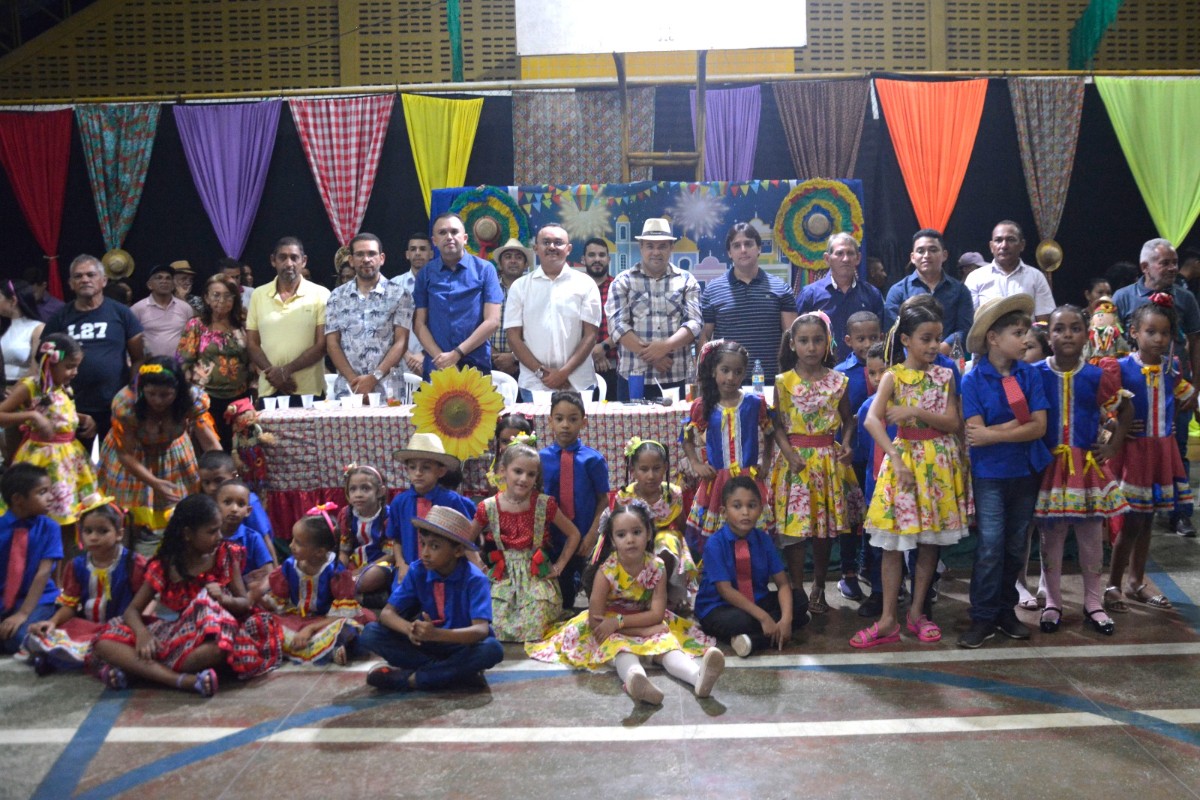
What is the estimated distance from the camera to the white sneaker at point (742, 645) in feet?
14.0

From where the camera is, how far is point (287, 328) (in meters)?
6.35

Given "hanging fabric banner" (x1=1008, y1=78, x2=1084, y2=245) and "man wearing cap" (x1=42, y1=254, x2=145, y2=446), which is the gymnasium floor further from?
"hanging fabric banner" (x1=1008, y1=78, x2=1084, y2=245)

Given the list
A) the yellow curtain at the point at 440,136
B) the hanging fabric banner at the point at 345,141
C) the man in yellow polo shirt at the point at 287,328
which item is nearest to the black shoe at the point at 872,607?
the man in yellow polo shirt at the point at 287,328

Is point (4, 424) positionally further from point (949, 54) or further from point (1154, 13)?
point (1154, 13)

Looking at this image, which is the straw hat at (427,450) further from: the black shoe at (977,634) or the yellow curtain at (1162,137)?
the yellow curtain at (1162,137)

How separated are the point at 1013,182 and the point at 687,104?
322 cm

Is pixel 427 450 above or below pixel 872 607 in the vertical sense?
above

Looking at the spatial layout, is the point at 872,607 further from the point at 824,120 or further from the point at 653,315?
the point at 824,120

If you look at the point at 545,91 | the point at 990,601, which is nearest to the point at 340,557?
the point at 990,601

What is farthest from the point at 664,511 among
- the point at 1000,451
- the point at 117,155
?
the point at 117,155

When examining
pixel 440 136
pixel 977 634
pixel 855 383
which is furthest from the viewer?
pixel 440 136

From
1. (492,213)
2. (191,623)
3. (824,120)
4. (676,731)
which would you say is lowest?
(676,731)

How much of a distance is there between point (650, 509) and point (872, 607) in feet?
3.50

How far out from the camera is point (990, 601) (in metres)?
4.45
